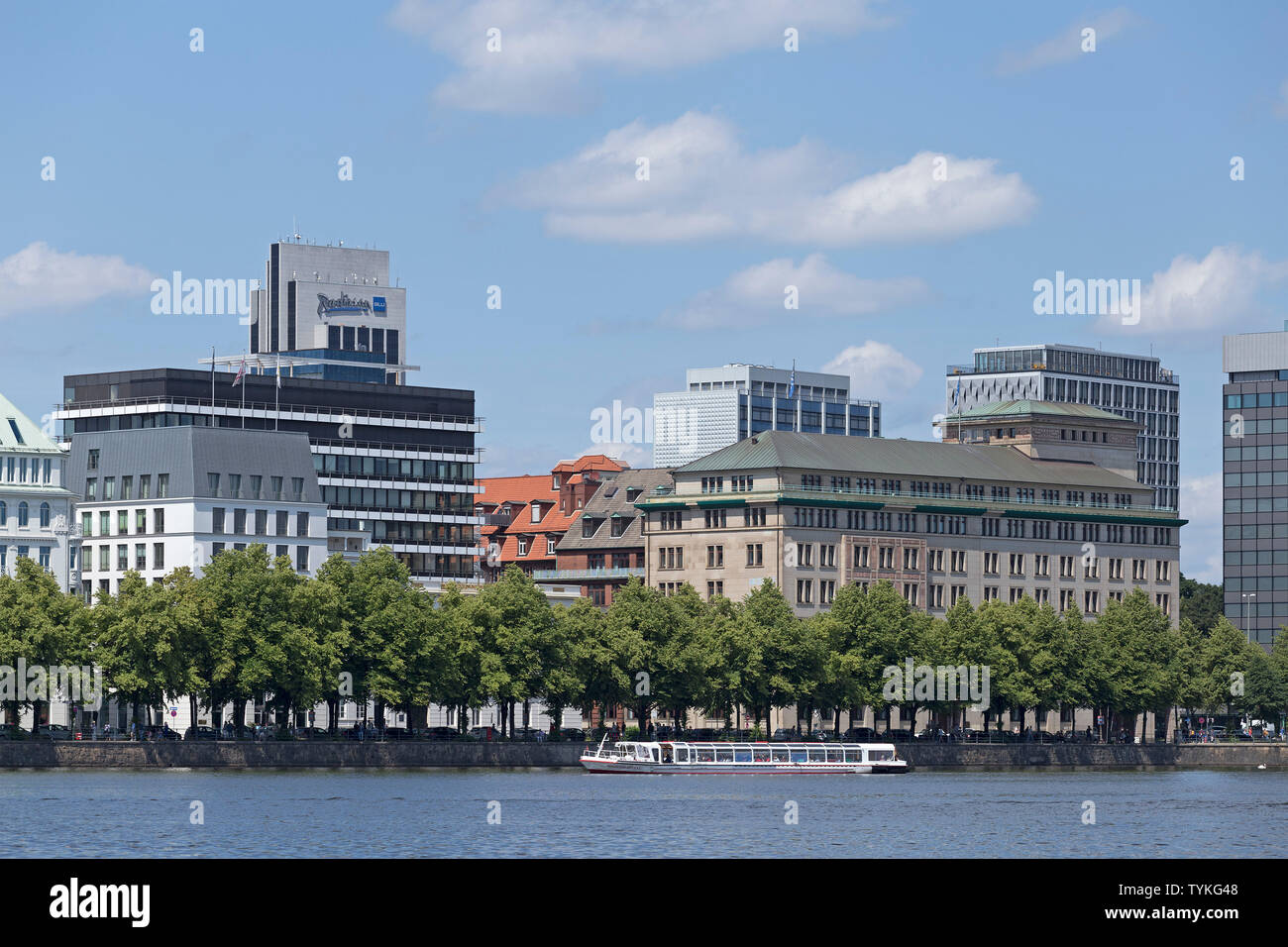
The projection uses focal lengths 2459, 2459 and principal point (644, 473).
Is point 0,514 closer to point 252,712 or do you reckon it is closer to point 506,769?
point 252,712

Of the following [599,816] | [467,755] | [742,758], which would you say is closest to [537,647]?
[467,755]

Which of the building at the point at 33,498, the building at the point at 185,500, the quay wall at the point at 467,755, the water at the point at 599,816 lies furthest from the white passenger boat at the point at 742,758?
the building at the point at 33,498

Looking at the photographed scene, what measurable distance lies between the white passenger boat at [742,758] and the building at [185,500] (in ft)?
118

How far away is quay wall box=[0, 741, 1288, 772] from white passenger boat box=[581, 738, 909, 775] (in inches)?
145

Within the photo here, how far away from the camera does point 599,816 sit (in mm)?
98812

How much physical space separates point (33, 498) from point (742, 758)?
49934 millimetres

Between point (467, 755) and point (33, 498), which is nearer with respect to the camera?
point (467, 755)

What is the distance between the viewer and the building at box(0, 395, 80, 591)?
529ft

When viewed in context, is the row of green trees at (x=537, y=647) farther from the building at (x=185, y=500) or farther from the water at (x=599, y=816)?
the building at (x=185, y=500)

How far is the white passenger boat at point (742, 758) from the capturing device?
493 ft

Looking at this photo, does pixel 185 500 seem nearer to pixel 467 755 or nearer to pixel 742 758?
pixel 467 755

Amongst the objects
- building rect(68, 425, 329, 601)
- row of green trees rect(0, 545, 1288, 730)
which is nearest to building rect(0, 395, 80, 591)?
building rect(68, 425, 329, 601)
